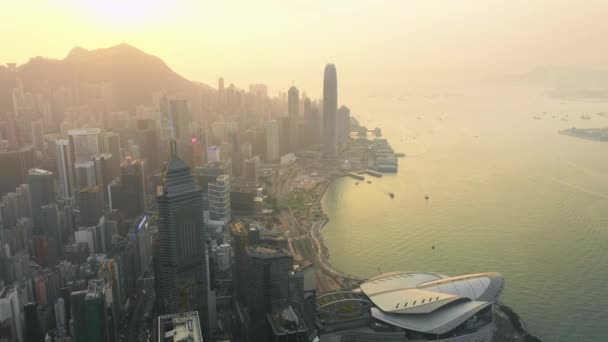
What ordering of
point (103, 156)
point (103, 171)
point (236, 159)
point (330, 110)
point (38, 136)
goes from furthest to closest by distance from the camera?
1. point (330, 110)
2. point (236, 159)
3. point (38, 136)
4. point (103, 156)
5. point (103, 171)

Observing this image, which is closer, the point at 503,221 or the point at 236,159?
the point at 503,221

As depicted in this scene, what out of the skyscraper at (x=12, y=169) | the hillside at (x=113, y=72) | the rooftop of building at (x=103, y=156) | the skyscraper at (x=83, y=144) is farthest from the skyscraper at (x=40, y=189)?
the hillside at (x=113, y=72)

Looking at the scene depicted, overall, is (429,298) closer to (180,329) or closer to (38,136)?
(180,329)

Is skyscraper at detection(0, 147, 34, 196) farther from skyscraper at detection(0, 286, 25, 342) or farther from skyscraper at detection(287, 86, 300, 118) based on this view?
skyscraper at detection(287, 86, 300, 118)

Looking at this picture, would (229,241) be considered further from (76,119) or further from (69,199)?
(76,119)

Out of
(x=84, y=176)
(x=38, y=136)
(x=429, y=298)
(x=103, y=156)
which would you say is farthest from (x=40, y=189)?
(x=429, y=298)

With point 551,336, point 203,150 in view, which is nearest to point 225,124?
point 203,150

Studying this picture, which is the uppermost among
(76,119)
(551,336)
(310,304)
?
(76,119)
